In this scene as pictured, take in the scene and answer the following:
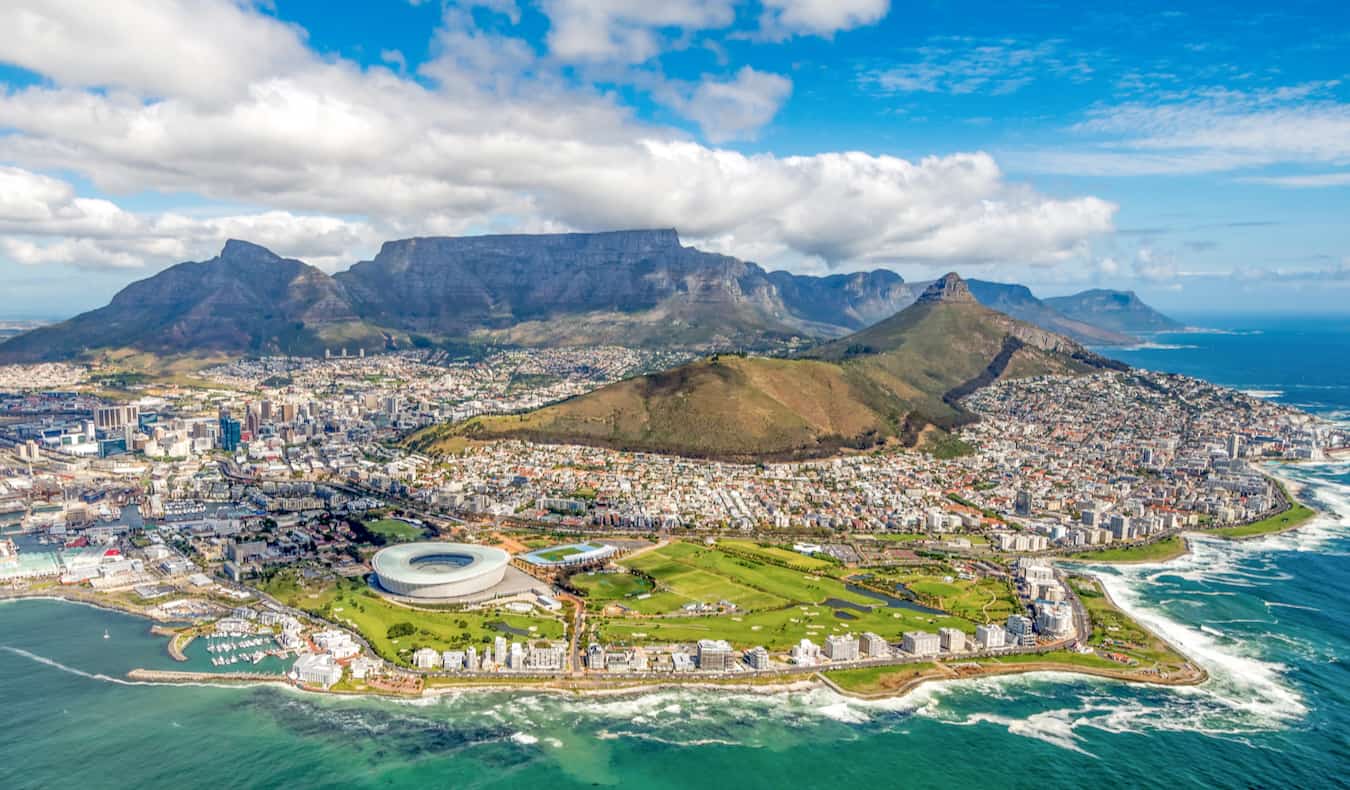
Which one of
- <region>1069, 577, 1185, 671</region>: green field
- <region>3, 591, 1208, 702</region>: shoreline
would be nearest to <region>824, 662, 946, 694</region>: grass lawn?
<region>3, 591, 1208, 702</region>: shoreline

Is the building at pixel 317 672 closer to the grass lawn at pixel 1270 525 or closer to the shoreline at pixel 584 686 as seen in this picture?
the shoreline at pixel 584 686

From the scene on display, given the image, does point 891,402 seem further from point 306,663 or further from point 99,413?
point 99,413

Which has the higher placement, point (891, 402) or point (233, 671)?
point (891, 402)

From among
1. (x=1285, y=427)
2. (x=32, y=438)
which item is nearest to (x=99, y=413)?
(x=32, y=438)

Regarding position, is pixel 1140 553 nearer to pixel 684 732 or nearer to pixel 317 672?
pixel 684 732

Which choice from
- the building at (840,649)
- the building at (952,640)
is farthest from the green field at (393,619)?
the building at (952,640)

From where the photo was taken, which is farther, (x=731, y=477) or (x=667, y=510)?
(x=731, y=477)

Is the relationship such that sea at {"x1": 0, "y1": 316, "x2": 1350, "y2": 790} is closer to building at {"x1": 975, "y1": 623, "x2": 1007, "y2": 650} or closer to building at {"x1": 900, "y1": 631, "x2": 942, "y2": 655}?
building at {"x1": 975, "y1": 623, "x2": 1007, "y2": 650}
